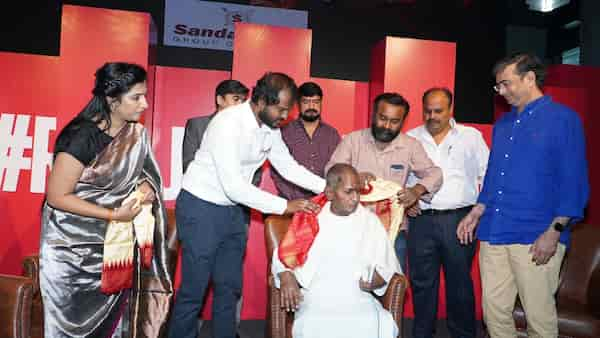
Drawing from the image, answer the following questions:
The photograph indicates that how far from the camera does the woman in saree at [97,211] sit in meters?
2.84

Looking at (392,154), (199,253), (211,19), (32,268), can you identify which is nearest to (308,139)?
(392,154)

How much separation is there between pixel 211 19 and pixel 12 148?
3985mm

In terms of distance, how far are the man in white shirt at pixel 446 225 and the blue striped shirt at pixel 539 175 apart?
890 mm

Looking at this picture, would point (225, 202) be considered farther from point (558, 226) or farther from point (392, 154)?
point (558, 226)

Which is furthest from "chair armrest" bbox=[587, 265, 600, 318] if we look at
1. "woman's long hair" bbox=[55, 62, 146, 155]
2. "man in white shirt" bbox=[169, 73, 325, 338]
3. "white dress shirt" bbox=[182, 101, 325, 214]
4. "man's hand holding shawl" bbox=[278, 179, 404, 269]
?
"woman's long hair" bbox=[55, 62, 146, 155]

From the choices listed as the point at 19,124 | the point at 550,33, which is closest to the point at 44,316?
the point at 19,124

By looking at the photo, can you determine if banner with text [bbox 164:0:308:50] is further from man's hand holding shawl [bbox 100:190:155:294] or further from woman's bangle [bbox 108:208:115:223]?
woman's bangle [bbox 108:208:115:223]

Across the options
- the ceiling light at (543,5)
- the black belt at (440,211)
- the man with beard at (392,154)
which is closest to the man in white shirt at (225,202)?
the man with beard at (392,154)

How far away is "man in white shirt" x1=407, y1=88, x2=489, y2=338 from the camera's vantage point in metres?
4.11

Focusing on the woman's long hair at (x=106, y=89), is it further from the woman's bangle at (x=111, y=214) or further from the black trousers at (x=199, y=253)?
the black trousers at (x=199, y=253)

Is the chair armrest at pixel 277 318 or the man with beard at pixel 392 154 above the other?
the man with beard at pixel 392 154

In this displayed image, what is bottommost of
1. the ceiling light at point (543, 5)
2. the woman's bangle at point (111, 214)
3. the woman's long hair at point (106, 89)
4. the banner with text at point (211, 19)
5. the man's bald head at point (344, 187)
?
the woman's bangle at point (111, 214)

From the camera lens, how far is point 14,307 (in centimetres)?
277

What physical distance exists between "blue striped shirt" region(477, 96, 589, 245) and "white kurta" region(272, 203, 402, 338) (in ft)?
2.25
